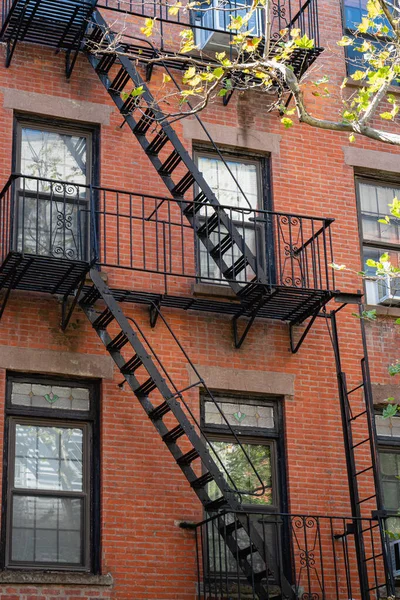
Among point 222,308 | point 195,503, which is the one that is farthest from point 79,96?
point 195,503

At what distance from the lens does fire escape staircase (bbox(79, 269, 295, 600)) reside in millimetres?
12820

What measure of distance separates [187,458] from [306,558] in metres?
1.89

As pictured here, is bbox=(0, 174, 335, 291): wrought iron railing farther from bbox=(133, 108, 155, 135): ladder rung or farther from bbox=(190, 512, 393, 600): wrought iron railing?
bbox=(190, 512, 393, 600): wrought iron railing

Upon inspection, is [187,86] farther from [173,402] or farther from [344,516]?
[344,516]

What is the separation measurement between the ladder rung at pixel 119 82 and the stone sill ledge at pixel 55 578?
6.37 metres

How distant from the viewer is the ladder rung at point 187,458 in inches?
517

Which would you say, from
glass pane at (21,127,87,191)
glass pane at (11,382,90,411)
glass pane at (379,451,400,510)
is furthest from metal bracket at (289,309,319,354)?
glass pane at (21,127,87,191)

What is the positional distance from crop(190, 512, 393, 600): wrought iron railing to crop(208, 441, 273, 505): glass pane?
1.16ft

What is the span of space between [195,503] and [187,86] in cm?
611

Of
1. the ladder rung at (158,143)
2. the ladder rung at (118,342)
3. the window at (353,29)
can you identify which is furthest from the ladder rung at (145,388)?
the window at (353,29)

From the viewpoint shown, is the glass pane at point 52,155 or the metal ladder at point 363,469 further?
the glass pane at point 52,155

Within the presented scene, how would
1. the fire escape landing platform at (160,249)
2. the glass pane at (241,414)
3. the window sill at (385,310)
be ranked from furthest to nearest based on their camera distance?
the window sill at (385,310), the glass pane at (241,414), the fire escape landing platform at (160,249)

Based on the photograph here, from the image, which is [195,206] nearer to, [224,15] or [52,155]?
[52,155]

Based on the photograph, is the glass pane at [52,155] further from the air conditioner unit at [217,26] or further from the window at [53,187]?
the air conditioner unit at [217,26]
